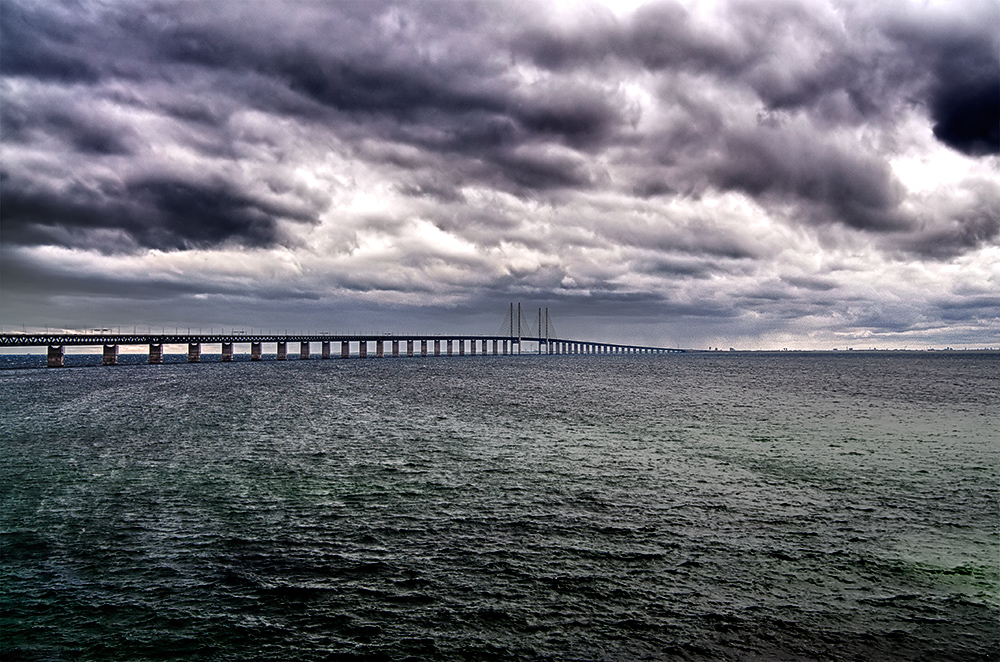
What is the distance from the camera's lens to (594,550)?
19.7 meters

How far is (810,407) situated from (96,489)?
224 feet

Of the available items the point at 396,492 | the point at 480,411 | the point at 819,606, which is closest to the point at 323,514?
the point at 396,492

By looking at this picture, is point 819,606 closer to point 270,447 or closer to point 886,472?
point 886,472

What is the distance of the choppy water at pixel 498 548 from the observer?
45.4 feet

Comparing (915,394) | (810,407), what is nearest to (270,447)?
(810,407)

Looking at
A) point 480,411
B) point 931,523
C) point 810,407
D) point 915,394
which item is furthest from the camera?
point 915,394

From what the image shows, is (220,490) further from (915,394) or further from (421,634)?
(915,394)

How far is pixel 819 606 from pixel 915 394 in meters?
90.3

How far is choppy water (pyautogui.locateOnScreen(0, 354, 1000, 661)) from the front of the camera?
13844mm

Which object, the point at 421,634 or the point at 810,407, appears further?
the point at 810,407

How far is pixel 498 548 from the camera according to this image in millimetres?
19734

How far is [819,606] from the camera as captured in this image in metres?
15.6

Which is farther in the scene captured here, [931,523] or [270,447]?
[270,447]

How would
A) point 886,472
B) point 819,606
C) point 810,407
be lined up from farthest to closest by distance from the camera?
1. point 810,407
2. point 886,472
3. point 819,606
